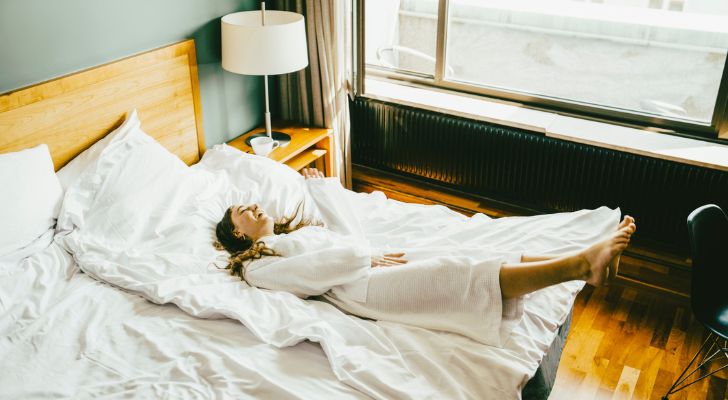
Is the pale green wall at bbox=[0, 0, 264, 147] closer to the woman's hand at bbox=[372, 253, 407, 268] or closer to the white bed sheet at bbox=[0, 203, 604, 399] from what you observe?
the white bed sheet at bbox=[0, 203, 604, 399]

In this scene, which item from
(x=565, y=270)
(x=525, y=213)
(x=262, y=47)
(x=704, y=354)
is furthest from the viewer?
(x=525, y=213)

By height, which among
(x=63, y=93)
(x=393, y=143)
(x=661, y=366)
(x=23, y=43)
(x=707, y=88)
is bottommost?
(x=661, y=366)

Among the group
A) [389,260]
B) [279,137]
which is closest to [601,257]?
[389,260]

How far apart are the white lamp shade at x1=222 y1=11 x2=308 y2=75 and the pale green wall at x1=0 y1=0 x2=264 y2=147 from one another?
13 cm

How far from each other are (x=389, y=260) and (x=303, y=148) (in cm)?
121

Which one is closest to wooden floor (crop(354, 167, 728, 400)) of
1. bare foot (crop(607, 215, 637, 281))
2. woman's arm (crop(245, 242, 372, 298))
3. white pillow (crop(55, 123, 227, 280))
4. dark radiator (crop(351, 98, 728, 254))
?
dark radiator (crop(351, 98, 728, 254))

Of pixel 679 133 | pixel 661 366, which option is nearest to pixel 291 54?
pixel 679 133

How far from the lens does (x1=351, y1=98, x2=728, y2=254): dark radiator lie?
271cm

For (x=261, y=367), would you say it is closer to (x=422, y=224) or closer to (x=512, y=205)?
(x=422, y=224)

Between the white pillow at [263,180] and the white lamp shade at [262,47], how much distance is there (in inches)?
15.5

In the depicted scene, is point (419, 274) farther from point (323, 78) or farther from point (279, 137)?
point (323, 78)

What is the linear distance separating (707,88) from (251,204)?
2.91 m

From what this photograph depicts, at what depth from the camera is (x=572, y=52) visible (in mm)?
4281

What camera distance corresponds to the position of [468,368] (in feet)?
5.17
